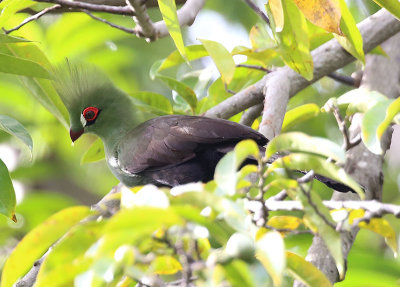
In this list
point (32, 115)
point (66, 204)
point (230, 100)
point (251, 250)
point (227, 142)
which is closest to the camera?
point (251, 250)

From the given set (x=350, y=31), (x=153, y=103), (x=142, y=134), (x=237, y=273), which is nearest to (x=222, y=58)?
(x=350, y=31)

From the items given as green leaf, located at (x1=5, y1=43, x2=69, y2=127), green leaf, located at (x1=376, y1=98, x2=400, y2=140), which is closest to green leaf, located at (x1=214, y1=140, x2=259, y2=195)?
green leaf, located at (x1=376, y1=98, x2=400, y2=140)

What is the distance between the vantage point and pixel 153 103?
3.84 m

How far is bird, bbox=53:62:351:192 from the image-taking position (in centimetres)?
296

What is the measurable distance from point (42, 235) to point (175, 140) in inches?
57.5

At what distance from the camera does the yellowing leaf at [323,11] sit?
2369 millimetres

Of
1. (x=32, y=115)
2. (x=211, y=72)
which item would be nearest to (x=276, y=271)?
(x=211, y=72)

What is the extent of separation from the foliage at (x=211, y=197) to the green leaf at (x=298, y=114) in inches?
0.4

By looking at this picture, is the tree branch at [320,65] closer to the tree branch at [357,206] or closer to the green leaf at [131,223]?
the tree branch at [357,206]

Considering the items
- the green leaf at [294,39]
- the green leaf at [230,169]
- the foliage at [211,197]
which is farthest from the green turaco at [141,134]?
the green leaf at [230,169]

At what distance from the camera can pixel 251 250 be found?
57.6 inches

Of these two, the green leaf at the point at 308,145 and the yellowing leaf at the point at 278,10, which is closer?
the green leaf at the point at 308,145

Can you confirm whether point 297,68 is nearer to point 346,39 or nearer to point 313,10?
point 346,39

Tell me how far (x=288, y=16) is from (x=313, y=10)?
0.44 m
